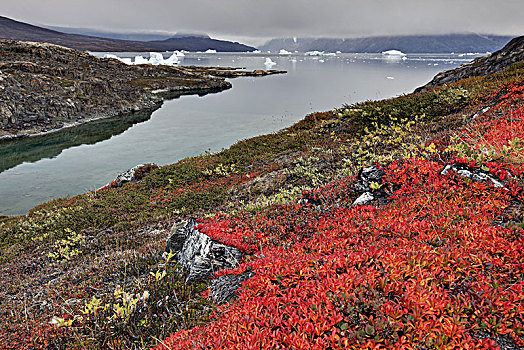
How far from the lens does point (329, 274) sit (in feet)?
16.3

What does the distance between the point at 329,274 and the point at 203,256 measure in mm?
3958

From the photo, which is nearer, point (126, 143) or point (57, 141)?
point (126, 143)

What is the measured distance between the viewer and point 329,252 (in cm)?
609

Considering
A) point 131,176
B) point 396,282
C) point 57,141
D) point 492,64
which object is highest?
point 492,64

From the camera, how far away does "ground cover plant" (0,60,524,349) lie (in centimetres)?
381

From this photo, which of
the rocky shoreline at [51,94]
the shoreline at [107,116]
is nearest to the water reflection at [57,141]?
the shoreline at [107,116]

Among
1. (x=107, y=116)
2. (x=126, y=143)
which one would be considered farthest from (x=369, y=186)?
(x=107, y=116)

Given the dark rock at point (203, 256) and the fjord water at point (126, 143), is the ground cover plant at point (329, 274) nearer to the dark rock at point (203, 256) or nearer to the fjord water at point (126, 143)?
the dark rock at point (203, 256)

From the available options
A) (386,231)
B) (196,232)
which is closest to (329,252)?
(386,231)

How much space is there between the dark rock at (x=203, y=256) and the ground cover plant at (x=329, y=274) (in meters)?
0.29

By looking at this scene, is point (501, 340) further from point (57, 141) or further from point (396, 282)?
point (57, 141)

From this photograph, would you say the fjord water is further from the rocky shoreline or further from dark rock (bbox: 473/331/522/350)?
dark rock (bbox: 473/331/522/350)

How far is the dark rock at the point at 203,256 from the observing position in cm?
735

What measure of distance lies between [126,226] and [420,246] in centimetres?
1465
